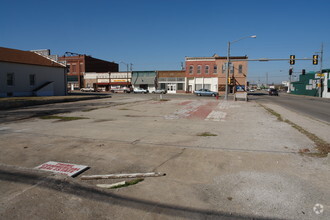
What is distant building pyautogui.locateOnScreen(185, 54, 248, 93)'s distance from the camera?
55.7 meters

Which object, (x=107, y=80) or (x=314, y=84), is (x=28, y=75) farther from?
(x=314, y=84)

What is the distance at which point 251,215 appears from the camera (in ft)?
11.5

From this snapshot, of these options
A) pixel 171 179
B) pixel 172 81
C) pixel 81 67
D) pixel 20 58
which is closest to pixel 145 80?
pixel 172 81

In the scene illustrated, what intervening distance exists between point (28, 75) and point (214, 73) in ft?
135

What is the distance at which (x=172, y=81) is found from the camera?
208 ft

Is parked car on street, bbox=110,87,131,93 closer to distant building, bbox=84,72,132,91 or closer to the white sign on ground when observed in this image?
distant building, bbox=84,72,132,91

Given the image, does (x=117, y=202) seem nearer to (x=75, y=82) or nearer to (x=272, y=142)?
(x=272, y=142)

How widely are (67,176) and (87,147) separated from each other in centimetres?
243

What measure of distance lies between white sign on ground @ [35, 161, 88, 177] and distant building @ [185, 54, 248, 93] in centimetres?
5327

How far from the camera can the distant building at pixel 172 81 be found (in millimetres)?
62031

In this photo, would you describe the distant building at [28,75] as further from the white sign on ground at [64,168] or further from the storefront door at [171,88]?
the storefront door at [171,88]

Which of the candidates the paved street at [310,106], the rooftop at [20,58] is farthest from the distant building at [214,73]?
the rooftop at [20,58]

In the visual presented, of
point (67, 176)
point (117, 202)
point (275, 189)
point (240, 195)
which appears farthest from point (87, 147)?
point (275, 189)

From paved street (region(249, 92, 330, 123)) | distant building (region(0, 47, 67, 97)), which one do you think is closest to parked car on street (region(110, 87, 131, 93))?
distant building (region(0, 47, 67, 97))
